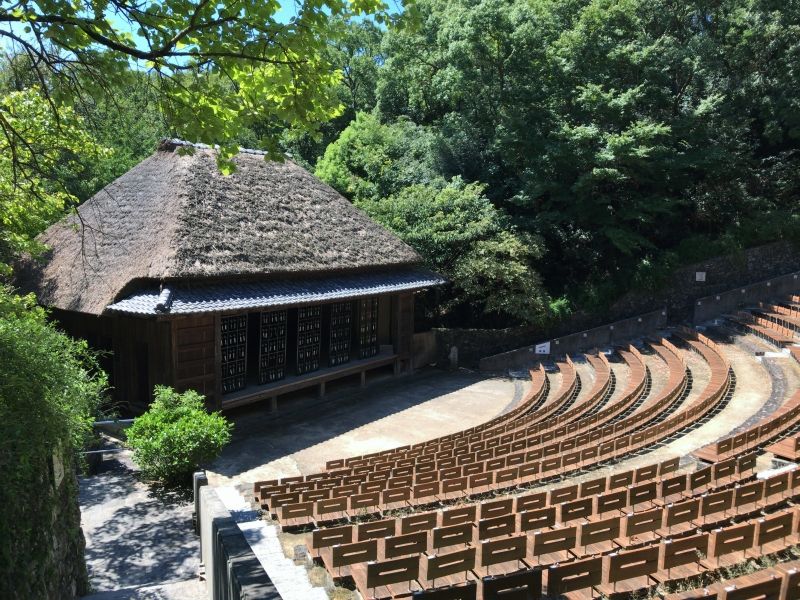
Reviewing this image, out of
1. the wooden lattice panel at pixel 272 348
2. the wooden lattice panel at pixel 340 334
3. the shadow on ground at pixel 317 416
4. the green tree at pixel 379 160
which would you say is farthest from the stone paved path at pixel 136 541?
the green tree at pixel 379 160

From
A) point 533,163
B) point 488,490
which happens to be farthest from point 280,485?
point 533,163

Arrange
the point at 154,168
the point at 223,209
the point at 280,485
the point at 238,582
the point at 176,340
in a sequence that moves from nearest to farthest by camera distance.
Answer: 1. the point at 238,582
2. the point at 280,485
3. the point at 176,340
4. the point at 223,209
5. the point at 154,168

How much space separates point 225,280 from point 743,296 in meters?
23.2

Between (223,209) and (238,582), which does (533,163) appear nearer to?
(223,209)

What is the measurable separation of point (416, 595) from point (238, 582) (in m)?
1.97

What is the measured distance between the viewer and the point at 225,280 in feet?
56.2

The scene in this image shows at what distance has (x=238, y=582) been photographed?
5504 mm

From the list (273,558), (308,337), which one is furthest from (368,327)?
(273,558)

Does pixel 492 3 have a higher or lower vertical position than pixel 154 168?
higher

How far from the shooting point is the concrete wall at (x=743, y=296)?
27.4 meters

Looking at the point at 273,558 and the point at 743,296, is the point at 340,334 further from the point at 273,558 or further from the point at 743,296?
the point at 743,296

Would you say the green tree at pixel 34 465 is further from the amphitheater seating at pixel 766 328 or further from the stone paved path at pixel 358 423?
the amphitheater seating at pixel 766 328

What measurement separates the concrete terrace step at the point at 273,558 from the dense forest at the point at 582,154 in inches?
613

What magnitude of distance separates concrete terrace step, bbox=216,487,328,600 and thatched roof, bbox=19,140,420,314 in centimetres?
724
